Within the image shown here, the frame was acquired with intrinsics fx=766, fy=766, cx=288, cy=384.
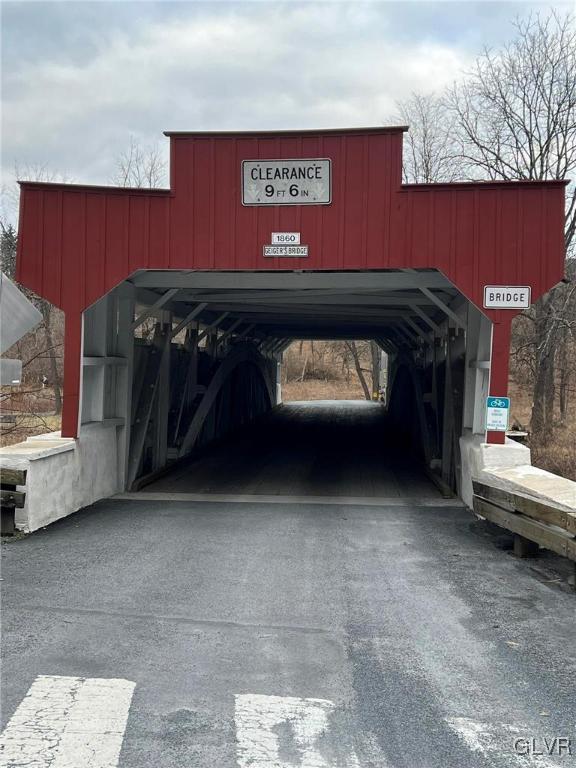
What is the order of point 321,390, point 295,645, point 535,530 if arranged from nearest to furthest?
point 295,645
point 535,530
point 321,390

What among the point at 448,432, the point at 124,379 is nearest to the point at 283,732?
the point at 124,379

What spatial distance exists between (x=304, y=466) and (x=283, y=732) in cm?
1211

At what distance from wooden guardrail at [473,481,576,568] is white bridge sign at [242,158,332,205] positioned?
14.0 ft

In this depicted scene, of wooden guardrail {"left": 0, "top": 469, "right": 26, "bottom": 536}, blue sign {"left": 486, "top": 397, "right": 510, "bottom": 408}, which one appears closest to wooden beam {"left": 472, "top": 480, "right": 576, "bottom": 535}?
blue sign {"left": 486, "top": 397, "right": 510, "bottom": 408}

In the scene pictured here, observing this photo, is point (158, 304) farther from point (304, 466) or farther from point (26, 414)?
point (26, 414)

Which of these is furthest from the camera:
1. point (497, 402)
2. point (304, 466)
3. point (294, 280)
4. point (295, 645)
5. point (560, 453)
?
point (560, 453)

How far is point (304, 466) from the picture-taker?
51.2 ft

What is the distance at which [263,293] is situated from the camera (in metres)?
13.4

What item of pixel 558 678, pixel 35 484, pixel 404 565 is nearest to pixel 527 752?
pixel 558 678

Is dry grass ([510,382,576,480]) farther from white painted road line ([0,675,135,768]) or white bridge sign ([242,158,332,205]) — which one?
white painted road line ([0,675,135,768])

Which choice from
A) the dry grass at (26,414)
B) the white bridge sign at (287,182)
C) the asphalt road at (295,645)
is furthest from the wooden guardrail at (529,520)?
the dry grass at (26,414)

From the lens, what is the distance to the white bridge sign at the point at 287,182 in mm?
9914

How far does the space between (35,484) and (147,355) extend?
17.4 feet

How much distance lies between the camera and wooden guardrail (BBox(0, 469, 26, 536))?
26.3 feet
